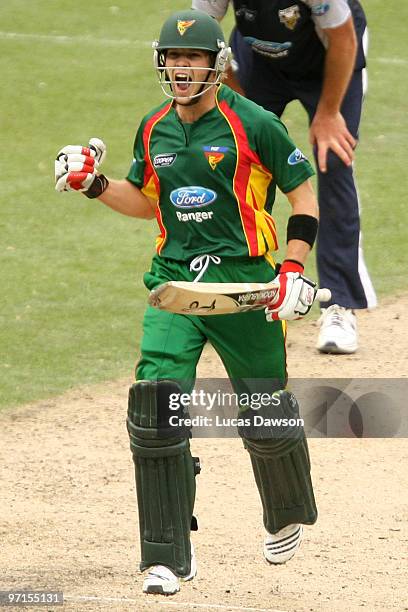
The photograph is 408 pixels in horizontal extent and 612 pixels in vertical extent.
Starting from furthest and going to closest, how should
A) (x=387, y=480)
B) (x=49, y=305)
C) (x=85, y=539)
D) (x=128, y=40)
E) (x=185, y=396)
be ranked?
(x=128, y=40), (x=49, y=305), (x=387, y=480), (x=85, y=539), (x=185, y=396)

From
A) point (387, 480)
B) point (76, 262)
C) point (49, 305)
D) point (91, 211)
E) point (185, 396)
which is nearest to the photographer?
point (185, 396)

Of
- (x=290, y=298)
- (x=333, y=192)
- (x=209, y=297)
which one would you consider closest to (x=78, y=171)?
(x=209, y=297)

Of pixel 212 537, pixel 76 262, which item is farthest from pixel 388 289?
pixel 212 537

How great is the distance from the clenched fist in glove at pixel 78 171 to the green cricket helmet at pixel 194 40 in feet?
1.45

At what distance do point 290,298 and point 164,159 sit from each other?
0.81 m

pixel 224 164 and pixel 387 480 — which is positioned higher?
pixel 224 164

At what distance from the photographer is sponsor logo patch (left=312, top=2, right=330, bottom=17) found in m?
7.68

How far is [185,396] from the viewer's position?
5223 millimetres

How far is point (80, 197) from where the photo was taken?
1153cm

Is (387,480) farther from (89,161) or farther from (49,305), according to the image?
(49,305)

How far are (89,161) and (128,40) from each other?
1031 cm

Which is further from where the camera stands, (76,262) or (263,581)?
(76,262)

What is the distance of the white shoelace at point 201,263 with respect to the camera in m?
5.41

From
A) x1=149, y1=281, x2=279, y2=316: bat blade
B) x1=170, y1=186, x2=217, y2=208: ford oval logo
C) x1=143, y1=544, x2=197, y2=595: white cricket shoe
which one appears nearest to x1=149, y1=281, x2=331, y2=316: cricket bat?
x1=149, y1=281, x2=279, y2=316: bat blade
